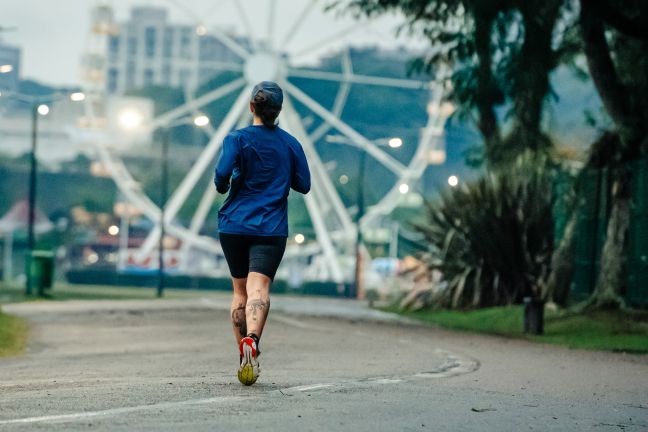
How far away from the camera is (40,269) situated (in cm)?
3416

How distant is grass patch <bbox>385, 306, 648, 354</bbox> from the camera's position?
17.2 metres

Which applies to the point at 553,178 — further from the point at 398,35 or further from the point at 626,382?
the point at 626,382

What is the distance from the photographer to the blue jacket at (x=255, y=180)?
26.1 feet

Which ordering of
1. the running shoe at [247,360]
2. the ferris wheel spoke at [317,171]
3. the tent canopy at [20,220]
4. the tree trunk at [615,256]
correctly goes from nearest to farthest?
the running shoe at [247,360] → the tree trunk at [615,256] → the ferris wheel spoke at [317,171] → the tent canopy at [20,220]

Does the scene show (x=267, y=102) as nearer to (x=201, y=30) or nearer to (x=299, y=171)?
(x=299, y=171)

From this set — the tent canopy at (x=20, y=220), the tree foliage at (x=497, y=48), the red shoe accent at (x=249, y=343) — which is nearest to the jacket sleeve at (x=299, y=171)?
the red shoe accent at (x=249, y=343)

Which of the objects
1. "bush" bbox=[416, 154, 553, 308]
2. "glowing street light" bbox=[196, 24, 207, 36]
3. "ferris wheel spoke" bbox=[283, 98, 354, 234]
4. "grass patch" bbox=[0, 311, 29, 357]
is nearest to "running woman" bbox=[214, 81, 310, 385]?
"grass patch" bbox=[0, 311, 29, 357]

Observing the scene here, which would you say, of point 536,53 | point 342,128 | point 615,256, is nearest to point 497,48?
point 536,53

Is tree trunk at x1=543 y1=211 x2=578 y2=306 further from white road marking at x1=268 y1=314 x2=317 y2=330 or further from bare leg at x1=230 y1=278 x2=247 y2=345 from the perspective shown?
bare leg at x1=230 y1=278 x2=247 y2=345

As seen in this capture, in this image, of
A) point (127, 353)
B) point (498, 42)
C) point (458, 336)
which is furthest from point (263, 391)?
point (498, 42)

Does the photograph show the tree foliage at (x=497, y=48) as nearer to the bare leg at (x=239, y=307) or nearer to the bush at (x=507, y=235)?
the bush at (x=507, y=235)

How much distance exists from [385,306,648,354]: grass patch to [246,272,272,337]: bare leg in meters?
8.59

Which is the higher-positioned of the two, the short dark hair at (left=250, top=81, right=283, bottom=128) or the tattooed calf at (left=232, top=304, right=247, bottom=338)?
the short dark hair at (left=250, top=81, right=283, bottom=128)

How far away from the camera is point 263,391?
736cm
